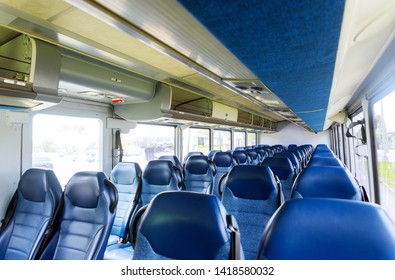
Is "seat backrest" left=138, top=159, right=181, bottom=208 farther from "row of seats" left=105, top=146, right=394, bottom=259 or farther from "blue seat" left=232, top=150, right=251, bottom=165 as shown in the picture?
"blue seat" left=232, top=150, right=251, bottom=165

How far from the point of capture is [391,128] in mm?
3049

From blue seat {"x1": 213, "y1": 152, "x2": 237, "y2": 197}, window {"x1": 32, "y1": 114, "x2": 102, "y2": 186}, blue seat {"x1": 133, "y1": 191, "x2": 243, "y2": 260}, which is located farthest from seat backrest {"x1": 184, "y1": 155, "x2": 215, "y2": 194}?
blue seat {"x1": 133, "y1": 191, "x2": 243, "y2": 260}

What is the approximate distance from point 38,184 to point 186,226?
1861 millimetres

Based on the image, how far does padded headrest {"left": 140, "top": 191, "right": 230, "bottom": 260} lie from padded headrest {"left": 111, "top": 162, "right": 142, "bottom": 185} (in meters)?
2.15

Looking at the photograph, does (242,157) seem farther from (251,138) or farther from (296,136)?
(296,136)

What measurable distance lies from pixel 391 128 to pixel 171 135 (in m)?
4.40

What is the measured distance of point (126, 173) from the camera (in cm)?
349

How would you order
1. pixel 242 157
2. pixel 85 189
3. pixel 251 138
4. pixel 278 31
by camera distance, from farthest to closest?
pixel 251 138 → pixel 242 157 → pixel 85 189 → pixel 278 31

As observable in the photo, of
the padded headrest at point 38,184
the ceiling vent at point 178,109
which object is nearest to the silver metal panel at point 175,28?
the padded headrest at point 38,184

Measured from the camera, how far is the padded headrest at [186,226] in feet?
4.02

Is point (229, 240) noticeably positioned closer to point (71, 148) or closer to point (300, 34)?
point (300, 34)

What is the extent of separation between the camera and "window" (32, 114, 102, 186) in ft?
10.6

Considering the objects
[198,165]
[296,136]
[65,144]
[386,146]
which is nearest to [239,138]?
[296,136]

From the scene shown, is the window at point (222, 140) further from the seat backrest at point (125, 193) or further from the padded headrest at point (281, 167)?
the seat backrest at point (125, 193)
